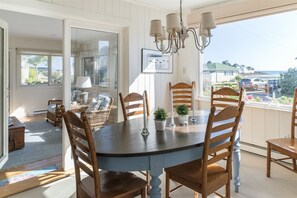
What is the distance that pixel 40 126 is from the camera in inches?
224

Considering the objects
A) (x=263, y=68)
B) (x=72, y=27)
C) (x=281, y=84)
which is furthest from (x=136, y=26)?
(x=281, y=84)

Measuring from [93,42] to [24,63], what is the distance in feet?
16.5

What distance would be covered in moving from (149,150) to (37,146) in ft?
10.7

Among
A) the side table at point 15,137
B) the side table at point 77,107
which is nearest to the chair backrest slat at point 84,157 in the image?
the side table at point 77,107

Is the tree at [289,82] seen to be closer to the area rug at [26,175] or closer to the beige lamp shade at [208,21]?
the beige lamp shade at [208,21]

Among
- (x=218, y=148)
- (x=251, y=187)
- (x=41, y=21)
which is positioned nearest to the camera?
(x=218, y=148)

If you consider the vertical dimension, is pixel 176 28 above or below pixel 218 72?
above

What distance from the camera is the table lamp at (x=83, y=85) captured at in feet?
10.6

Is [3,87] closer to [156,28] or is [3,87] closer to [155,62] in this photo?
[156,28]

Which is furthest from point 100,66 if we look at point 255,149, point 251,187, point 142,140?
point 255,149

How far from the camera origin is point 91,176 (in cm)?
153

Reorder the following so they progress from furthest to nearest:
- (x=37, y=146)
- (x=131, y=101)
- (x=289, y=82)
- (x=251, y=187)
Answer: (x=37, y=146)
(x=289, y=82)
(x=131, y=101)
(x=251, y=187)

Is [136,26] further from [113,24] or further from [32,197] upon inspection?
[32,197]

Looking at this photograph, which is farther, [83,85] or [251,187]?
[83,85]
